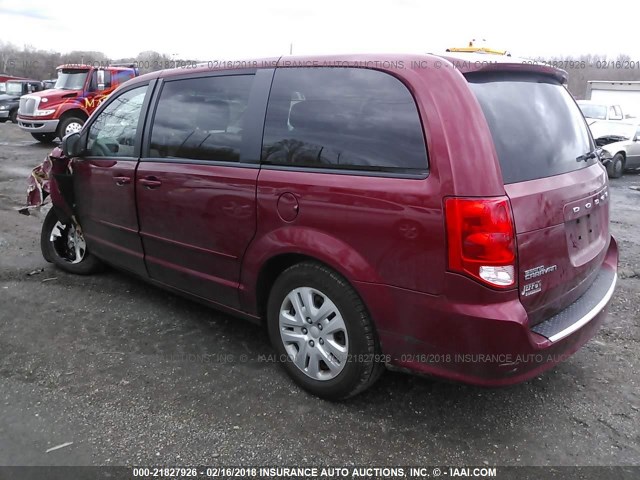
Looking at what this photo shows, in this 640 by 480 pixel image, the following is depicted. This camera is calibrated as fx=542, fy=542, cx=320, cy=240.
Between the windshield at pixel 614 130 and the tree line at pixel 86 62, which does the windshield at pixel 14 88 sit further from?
the windshield at pixel 614 130

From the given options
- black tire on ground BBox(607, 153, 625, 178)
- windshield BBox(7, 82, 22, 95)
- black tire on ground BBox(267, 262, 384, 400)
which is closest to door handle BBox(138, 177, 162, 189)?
black tire on ground BBox(267, 262, 384, 400)

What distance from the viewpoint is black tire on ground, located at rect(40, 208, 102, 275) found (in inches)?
187

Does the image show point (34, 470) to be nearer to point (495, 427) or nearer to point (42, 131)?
point (495, 427)

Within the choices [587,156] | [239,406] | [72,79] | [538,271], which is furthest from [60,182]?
[72,79]

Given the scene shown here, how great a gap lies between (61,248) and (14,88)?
22898mm

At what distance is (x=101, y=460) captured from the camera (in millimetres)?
2451

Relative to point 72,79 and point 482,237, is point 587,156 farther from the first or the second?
point 72,79

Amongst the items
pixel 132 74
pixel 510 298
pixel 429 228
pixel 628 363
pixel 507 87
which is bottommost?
pixel 628 363

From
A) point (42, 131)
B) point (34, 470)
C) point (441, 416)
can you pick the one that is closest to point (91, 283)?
point (34, 470)

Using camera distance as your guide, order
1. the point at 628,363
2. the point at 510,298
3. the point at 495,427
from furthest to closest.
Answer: the point at 628,363, the point at 495,427, the point at 510,298

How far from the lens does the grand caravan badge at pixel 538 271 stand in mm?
2307

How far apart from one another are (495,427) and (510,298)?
837mm

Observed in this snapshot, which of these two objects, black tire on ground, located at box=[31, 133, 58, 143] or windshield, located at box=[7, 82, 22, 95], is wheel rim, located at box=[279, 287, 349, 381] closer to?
black tire on ground, located at box=[31, 133, 58, 143]

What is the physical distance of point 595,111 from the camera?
15.5 meters
